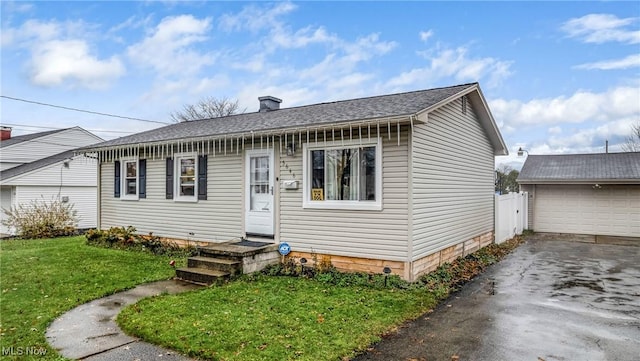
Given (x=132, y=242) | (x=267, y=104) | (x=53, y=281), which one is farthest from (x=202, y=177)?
(x=267, y=104)

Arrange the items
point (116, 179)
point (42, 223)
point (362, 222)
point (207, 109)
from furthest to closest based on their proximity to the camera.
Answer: point (207, 109) → point (42, 223) → point (116, 179) → point (362, 222)

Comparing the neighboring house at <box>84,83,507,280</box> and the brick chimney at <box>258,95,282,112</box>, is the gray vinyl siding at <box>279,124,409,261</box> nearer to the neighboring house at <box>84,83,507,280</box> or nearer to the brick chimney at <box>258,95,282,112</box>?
the neighboring house at <box>84,83,507,280</box>

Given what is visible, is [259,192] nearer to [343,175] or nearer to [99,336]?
[343,175]

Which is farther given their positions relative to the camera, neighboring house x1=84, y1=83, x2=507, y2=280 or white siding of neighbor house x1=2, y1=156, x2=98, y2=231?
white siding of neighbor house x1=2, y1=156, x2=98, y2=231

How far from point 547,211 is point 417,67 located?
7839mm

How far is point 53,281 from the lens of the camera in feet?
23.6

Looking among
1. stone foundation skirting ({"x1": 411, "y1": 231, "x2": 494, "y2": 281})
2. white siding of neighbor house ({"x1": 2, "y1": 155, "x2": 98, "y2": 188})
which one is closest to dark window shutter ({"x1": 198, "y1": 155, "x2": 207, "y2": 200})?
stone foundation skirting ({"x1": 411, "y1": 231, "x2": 494, "y2": 281})

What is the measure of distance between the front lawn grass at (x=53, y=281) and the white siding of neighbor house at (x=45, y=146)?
16.7 m

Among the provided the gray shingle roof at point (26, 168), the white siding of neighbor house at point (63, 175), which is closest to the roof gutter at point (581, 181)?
the white siding of neighbor house at point (63, 175)

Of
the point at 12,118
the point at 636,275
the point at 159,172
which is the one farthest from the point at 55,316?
the point at 12,118

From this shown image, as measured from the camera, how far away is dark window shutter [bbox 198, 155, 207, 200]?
9805 mm

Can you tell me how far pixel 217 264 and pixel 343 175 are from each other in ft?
9.76

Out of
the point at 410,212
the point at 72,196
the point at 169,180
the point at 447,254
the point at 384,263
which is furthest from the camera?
the point at 72,196

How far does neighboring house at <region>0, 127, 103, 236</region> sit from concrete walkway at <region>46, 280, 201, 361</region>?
46.8ft
